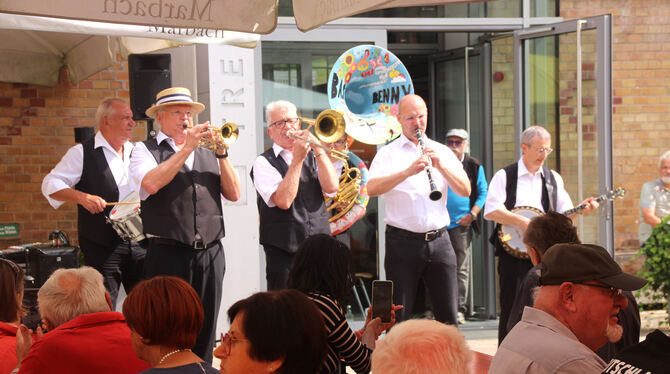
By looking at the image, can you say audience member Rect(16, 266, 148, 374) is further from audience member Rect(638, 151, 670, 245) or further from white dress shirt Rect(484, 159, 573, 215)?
audience member Rect(638, 151, 670, 245)

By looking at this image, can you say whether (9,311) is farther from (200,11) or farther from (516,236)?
(516,236)

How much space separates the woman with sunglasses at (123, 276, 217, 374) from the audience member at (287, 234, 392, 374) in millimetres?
753

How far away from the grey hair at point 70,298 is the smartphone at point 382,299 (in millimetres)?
1061

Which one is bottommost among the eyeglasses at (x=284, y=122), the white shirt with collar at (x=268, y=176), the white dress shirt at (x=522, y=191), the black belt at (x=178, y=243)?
the black belt at (x=178, y=243)

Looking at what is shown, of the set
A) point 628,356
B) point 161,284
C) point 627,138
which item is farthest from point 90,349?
point 627,138

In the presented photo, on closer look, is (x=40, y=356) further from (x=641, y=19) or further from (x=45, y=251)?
(x=641, y=19)

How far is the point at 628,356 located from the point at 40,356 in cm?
202

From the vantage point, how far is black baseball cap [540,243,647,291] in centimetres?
266

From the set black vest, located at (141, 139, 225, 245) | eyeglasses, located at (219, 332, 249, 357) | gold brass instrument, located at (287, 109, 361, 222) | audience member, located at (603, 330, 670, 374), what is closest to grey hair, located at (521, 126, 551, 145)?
gold brass instrument, located at (287, 109, 361, 222)

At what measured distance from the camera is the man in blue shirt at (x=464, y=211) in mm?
7461

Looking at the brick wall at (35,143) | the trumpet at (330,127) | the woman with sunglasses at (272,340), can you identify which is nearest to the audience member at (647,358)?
the woman with sunglasses at (272,340)

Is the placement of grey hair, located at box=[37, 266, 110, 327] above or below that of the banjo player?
below

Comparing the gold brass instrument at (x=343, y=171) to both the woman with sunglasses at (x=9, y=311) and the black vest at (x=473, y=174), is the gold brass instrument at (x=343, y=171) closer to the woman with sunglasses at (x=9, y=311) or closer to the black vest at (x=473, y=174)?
the black vest at (x=473, y=174)

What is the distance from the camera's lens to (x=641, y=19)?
352 inches
